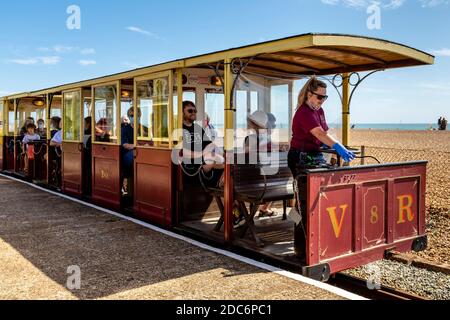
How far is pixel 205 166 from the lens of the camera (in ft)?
21.8

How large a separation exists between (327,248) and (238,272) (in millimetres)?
942

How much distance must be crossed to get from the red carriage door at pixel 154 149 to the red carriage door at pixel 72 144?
247 centimetres

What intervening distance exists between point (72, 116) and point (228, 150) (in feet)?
17.7

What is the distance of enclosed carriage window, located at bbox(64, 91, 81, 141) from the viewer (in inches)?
378

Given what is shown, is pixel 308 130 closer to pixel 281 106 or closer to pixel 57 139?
pixel 281 106

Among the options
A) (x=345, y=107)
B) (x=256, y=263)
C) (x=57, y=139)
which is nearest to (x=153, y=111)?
(x=345, y=107)

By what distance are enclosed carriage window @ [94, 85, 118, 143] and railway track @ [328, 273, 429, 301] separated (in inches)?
181

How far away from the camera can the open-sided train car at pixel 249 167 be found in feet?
15.9

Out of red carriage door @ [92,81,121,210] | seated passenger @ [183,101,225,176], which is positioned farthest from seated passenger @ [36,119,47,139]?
seated passenger @ [183,101,225,176]

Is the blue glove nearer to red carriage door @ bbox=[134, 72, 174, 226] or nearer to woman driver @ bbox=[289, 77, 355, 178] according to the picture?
woman driver @ bbox=[289, 77, 355, 178]

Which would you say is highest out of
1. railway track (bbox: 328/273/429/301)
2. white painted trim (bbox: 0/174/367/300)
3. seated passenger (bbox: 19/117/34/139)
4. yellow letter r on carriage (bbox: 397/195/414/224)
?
seated passenger (bbox: 19/117/34/139)

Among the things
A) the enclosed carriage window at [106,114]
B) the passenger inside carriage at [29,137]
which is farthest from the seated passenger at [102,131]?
the passenger inside carriage at [29,137]

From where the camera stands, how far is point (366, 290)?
5.00 m

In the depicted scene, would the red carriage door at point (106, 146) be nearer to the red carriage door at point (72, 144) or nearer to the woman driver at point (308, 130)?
the red carriage door at point (72, 144)
